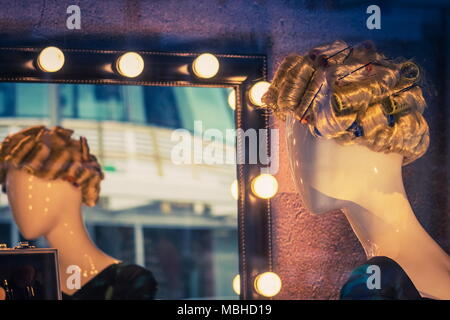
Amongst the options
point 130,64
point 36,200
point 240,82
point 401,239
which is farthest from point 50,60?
point 401,239

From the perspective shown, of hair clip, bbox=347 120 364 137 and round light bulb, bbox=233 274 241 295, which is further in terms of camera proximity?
round light bulb, bbox=233 274 241 295

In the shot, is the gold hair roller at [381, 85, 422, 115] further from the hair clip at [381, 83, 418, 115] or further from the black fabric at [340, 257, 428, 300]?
the black fabric at [340, 257, 428, 300]

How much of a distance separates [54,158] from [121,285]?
11.1 inches

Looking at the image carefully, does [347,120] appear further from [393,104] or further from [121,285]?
[121,285]

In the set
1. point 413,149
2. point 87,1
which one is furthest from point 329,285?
point 87,1

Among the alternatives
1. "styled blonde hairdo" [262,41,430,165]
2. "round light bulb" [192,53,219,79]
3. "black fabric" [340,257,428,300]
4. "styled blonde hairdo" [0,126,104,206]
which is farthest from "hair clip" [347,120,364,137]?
"styled blonde hairdo" [0,126,104,206]

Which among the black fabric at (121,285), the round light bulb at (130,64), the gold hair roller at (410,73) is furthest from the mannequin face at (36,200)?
the gold hair roller at (410,73)

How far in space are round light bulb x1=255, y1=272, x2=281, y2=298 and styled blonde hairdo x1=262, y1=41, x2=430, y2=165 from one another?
1.17 feet

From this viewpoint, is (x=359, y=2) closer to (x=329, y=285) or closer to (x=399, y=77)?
(x=399, y=77)

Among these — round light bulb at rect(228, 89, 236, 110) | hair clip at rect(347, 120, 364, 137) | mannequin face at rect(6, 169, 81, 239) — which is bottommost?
mannequin face at rect(6, 169, 81, 239)

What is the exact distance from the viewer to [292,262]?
1.38 m

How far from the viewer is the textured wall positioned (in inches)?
51.3

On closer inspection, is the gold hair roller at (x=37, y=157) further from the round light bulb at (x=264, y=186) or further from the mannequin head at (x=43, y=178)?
the round light bulb at (x=264, y=186)
